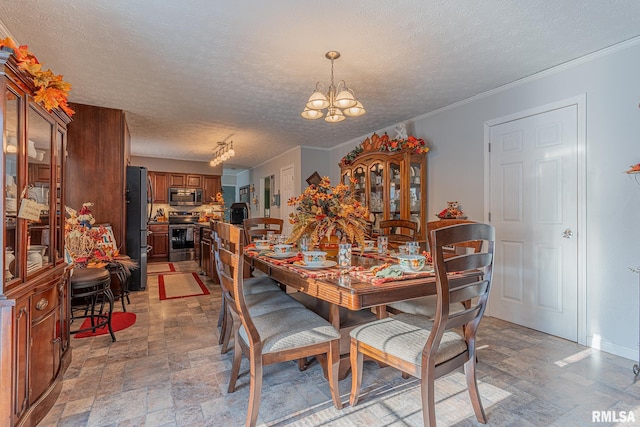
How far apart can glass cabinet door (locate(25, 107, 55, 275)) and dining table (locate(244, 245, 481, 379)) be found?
116 cm

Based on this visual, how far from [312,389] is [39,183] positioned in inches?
74.6

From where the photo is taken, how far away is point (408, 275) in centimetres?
155

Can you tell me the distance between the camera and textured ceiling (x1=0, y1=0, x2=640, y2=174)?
6.39 feet

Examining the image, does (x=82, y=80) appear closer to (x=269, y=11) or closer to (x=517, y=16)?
(x=269, y=11)

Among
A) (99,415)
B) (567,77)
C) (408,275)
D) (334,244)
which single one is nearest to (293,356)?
(408,275)

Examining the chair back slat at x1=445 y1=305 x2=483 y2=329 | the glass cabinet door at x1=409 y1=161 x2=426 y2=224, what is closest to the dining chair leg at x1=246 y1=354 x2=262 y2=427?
the chair back slat at x1=445 y1=305 x2=483 y2=329

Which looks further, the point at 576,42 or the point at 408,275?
the point at 576,42

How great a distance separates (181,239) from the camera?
698 centimetres

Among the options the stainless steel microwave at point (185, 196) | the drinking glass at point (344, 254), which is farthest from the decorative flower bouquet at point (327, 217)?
the stainless steel microwave at point (185, 196)

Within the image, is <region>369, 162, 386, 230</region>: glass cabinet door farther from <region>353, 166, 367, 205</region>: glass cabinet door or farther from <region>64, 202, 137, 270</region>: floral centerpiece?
<region>64, 202, 137, 270</region>: floral centerpiece

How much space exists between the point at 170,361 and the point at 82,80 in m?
2.78

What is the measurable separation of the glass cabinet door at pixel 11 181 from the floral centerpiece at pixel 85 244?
1504 millimetres

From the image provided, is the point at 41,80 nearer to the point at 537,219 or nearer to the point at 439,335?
the point at 439,335

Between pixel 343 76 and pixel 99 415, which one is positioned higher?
pixel 343 76
